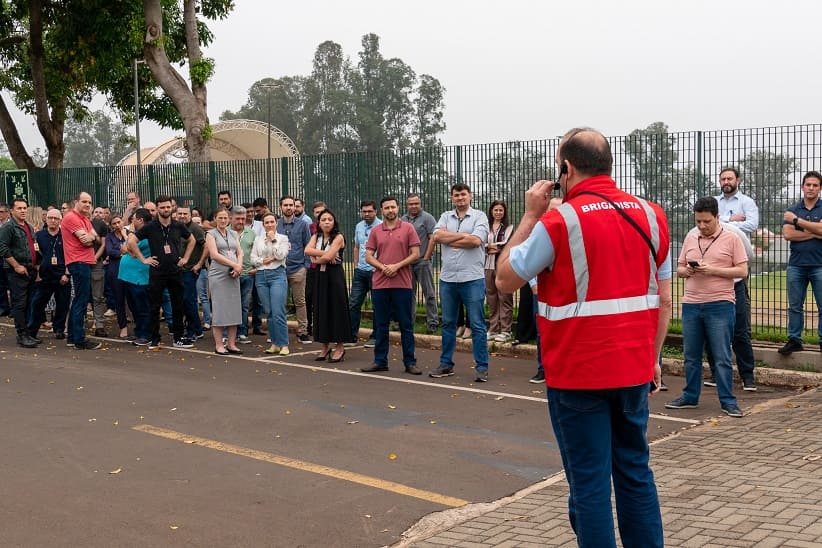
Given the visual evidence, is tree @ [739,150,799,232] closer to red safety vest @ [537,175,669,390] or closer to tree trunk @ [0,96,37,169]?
red safety vest @ [537,175,669,390]

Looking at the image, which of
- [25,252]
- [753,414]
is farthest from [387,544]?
[25,252]

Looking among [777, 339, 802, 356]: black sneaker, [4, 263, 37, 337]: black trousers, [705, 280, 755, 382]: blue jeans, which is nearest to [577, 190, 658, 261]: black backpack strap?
[705, 280, 755, 382]: blue jeans

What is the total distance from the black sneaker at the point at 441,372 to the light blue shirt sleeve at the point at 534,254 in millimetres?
6897

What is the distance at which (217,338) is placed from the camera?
42.4ft

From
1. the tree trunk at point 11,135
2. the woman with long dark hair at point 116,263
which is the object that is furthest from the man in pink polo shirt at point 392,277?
the tree trunk at point 11,135

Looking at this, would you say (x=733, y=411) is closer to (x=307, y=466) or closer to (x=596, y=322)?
(x=307, y=466)

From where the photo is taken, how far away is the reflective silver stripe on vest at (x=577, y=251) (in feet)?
12.6

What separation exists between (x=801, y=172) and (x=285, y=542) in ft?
26.4

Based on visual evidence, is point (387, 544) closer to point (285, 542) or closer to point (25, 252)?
point (285, 542)

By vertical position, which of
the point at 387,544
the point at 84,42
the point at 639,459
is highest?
the point at 84,42

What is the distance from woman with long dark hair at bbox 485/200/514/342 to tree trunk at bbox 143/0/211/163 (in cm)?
851

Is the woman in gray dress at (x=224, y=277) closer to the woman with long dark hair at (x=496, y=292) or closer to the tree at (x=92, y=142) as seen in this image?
the woman with long dark hair at (x=496, y=292)

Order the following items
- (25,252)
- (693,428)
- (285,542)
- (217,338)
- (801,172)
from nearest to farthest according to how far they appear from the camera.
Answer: (285,542)
(693,428)
(801,172)
(217,338)
(25,252)

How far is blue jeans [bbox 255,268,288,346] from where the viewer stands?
12.6 metres
